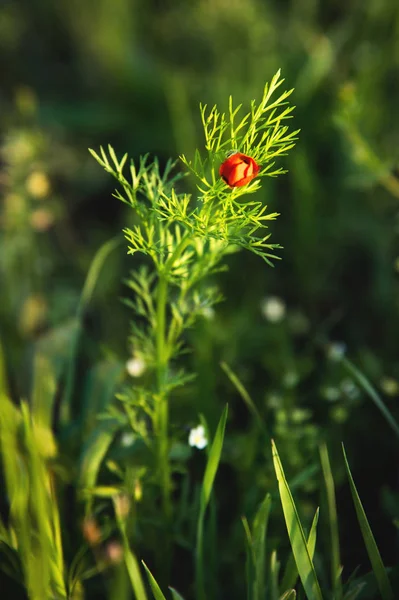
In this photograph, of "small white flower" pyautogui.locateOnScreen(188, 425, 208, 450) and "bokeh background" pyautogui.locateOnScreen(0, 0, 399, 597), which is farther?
"bokeh background" pyautogui.locateOnScreen(0, 0, 399, 597)

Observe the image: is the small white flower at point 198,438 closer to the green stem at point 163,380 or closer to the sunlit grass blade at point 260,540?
the green stem at point 163,380

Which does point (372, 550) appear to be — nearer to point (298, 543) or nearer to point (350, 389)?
point (298, 543)

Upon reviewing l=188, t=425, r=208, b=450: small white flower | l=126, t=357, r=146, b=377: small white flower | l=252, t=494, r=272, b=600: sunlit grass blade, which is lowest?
l=252, t=494, r=272, b=600: sunlit grass blade

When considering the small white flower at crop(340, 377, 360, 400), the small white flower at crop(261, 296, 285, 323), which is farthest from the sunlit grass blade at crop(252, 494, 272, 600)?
the small white flower at crop(261, 296, 285, 323)

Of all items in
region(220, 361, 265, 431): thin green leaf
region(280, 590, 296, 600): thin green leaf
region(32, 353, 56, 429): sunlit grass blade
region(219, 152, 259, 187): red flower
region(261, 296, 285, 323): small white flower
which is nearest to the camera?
region(219, 152, 259, 187): red flower

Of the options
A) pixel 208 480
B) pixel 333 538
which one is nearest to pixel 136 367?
pixel 208 480

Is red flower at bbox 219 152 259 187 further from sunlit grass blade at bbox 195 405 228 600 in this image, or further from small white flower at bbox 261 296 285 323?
small white flower at bbox 261 296 285 323
